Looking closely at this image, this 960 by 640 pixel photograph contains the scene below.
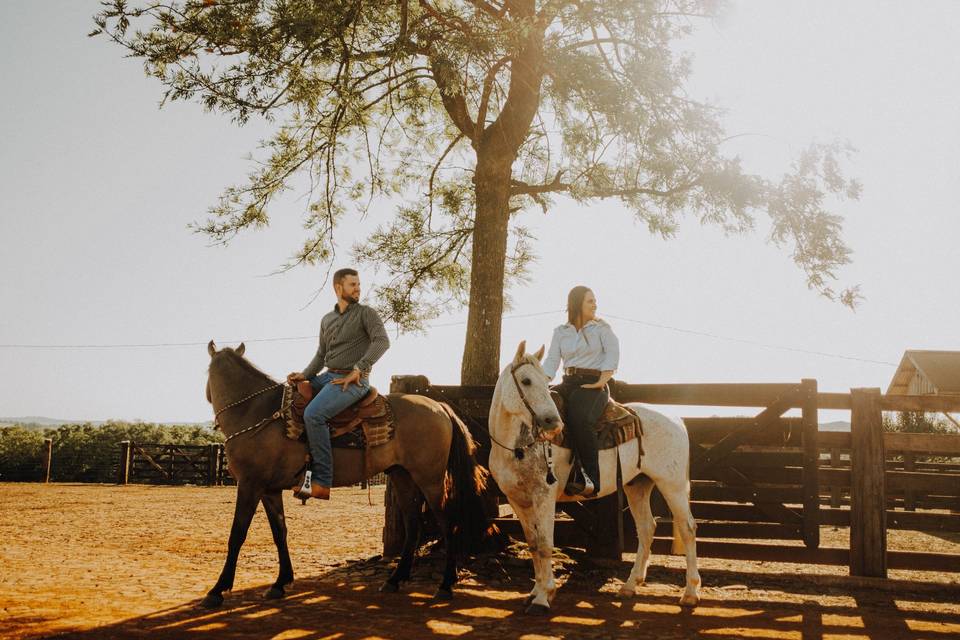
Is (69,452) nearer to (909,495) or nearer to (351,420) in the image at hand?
(351,420)

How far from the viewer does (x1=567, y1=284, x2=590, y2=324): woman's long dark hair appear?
635 cm

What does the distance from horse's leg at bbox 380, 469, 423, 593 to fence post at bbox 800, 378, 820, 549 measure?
4.10 m

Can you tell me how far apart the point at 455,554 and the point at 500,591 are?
60 centimetres

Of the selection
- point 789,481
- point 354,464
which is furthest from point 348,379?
point 789,481

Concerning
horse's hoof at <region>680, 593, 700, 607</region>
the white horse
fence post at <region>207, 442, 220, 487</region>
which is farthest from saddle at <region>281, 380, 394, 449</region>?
fence post at <region>207, 442, 220, 487</region>

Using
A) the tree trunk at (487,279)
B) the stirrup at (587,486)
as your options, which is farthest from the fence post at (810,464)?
the tree trunk at (487,279)

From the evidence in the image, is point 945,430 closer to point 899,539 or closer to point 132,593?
point 899,539

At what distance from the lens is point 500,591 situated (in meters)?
6.79

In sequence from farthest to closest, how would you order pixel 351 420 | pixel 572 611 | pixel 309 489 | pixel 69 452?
1. pixel 69 452
2. pixel 351 420
3. pixel 309 489
4. pixel 572 611

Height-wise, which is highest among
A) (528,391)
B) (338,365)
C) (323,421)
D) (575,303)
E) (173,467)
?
(575,303)

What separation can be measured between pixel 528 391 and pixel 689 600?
2551mm

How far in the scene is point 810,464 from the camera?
723 centimetres

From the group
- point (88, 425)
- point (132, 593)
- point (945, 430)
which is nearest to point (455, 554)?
point (132, 593)

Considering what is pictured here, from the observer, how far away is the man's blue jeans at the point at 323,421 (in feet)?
20.3
